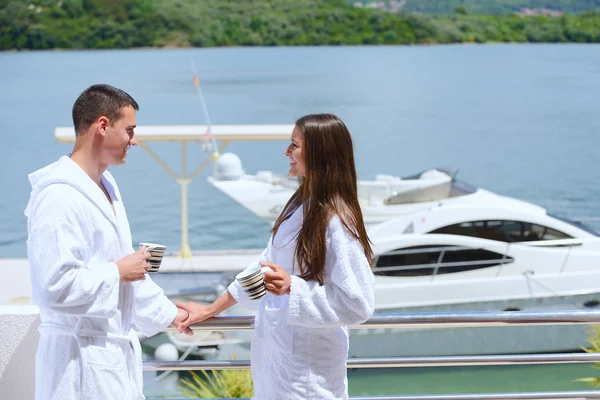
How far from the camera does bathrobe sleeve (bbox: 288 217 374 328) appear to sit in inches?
78.3

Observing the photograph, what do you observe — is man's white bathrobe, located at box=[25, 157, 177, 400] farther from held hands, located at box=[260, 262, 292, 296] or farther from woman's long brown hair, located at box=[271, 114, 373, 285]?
woman's long brown hair, located at box=[271, 114, 373, 285]

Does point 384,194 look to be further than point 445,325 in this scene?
Yes

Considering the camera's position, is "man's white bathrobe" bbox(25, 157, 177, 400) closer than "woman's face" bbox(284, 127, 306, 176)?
Yes

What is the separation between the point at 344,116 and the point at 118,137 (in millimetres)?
53621

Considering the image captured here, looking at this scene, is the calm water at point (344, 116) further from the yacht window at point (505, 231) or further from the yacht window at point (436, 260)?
the yacht window at point (436, 260)

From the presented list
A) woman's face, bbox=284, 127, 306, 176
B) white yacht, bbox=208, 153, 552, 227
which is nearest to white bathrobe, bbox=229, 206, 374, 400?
woman's face, bbox=284, 127, 306, 176

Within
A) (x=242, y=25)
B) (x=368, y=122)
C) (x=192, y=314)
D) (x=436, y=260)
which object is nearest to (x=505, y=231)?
(x=436, y=260)

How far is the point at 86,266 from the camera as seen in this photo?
1.96 meters

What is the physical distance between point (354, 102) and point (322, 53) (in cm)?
4409

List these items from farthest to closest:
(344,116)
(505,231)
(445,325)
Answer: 1. (344,116)
2. (505,231)
3. (445,325)

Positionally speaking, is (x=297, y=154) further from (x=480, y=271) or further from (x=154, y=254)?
(x=480, y=271)

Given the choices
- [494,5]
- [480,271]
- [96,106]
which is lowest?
[494,5]

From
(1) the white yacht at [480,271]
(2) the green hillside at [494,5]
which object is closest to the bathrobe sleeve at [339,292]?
(1) the white yacht at [480,271]

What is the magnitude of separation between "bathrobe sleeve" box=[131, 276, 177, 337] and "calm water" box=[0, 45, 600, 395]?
37.1ft
